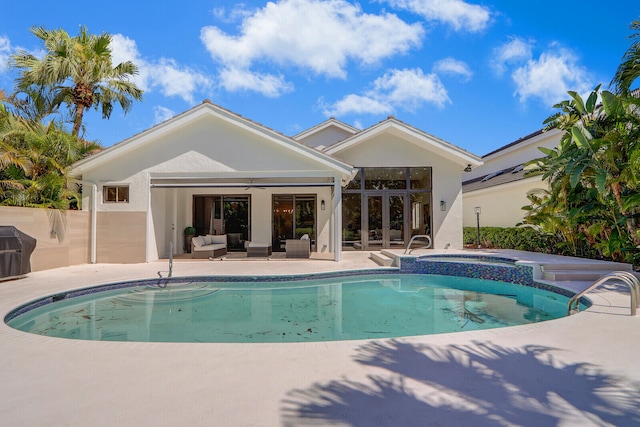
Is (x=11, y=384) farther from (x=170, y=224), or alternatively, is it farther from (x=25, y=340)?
(x=170, y=224)

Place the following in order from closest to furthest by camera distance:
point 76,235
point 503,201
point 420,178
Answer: point 76,235
point 420,178
point 503,201

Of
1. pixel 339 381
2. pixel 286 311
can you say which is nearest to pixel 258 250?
pixel 286 311

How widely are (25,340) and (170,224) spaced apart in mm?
11383

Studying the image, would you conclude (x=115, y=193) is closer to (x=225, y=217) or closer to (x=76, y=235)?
(x=76, y=235)

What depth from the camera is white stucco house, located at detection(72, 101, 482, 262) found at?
42.5 feet

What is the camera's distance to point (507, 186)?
717 inches

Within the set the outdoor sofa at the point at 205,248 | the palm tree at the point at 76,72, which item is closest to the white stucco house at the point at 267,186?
the outdoor sofa at the point at 205,248

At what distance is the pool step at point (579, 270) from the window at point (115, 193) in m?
14.4

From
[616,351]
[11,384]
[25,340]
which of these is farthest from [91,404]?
[616,351]

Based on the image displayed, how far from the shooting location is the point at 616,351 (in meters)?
4.09

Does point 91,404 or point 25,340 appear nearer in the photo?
point 91,404

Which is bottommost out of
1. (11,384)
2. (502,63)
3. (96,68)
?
(11,384)

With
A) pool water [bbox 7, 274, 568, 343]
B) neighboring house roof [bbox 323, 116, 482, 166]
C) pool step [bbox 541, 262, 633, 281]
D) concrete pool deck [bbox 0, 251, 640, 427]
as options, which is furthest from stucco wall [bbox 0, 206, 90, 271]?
Answer: pool step [bbox 541, 262, 633, 281]

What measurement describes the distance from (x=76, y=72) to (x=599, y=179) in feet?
Result: 65.1
